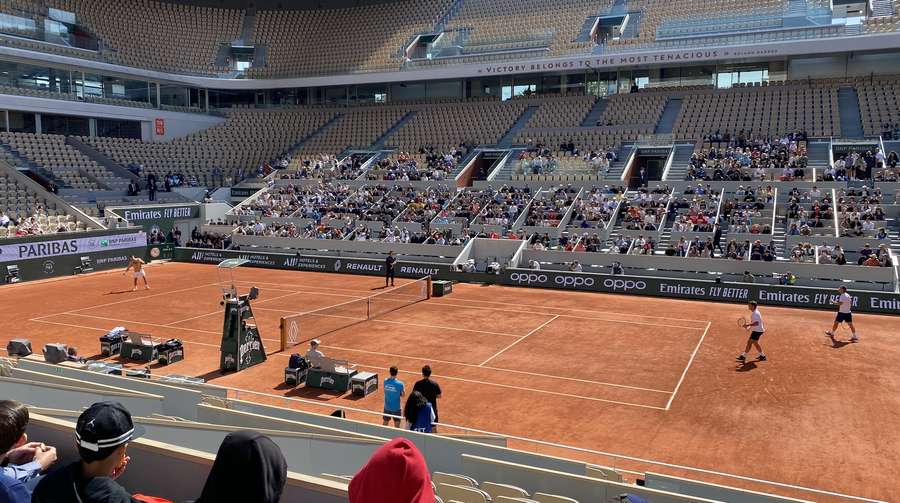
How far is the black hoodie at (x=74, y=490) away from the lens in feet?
12.0

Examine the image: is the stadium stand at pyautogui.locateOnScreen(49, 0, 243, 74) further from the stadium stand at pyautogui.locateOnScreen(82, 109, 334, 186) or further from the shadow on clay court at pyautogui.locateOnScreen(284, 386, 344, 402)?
the shadow on clay court at pyautogui.locateOnScreen(284, 386, 344, 402)

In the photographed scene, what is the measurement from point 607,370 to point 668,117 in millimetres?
35547

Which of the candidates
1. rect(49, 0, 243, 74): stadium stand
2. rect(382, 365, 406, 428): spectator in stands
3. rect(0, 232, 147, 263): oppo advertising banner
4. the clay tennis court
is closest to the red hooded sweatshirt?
the clay tennis court

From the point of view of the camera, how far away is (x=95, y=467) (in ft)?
12.5

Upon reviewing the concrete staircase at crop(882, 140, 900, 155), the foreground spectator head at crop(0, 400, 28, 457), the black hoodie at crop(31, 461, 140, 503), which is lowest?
the black hoodie at crop(31, 461, 140, 503)

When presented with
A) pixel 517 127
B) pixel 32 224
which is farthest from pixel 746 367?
pixel 517 127

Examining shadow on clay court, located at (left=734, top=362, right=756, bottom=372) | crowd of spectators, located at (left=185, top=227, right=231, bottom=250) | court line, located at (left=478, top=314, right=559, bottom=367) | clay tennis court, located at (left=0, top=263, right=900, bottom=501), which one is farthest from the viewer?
crowd of spectators, located at (left=185, top=227, right=231, bottom=250)

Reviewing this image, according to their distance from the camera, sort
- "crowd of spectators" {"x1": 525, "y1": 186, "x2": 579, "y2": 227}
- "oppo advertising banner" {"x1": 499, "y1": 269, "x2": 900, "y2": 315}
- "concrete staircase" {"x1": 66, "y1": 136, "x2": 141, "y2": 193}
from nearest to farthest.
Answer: "oppo advertising banner" {"x1": 499, "y1": 269, "x2": 900, "y2": 315} < "crowd of spectators" {"x1": 525, "y1": 186, "x2": 579, "y2": 227} < "concrete staircase" {"x1": 66, "y1": 136, "x2": 141, "y2": 193}

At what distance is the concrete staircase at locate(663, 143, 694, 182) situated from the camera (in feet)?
137

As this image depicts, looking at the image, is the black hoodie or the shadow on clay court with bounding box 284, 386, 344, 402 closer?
the black hoodie

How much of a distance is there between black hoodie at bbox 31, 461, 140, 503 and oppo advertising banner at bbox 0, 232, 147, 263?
34959 mm

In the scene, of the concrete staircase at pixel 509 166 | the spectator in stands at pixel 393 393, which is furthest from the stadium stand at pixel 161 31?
the spectator in stands at pixel 393 393

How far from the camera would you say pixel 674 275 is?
32.1 meters

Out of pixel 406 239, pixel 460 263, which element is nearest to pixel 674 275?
pixel 460 263
